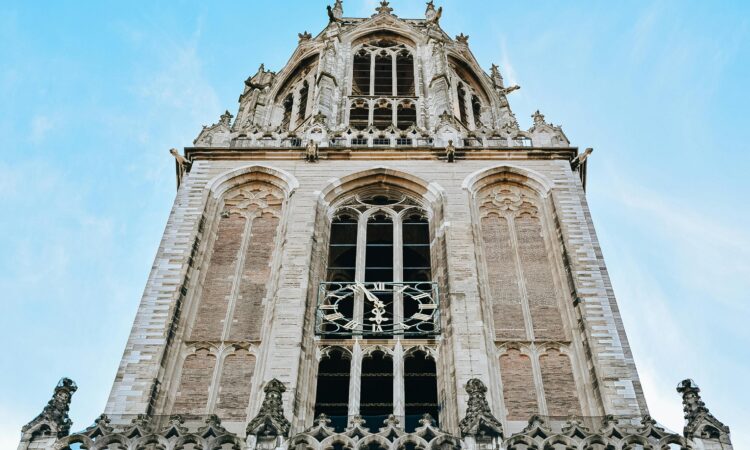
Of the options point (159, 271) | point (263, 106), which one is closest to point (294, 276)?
point (159, 271)

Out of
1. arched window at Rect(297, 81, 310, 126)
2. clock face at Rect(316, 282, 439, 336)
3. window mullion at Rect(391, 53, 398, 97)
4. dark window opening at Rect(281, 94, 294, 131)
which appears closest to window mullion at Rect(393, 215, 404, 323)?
clock face at Rect(316, 282, 439, 336)

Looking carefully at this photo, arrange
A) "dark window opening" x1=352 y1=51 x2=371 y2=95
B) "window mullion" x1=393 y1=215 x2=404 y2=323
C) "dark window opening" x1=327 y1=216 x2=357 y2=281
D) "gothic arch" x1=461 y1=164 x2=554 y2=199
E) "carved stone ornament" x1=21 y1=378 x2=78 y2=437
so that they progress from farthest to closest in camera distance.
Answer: "dark window opening" x1=352 y1=51 x2=371 y2=95 → "gothic arch" x1=461 y1=164 x2=554 y2=199 → "dark window opening" x1=327 y1=216 x2=357 y2=281 → "window mullion" x1=393 y1=215 x2=404 y2=323 → "carved stone ornament" x1=21 y1=378 x2=78 y2=437

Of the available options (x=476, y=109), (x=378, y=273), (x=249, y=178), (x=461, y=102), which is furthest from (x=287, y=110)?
(x=378, y=273)

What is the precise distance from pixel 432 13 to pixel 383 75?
17.3 ft

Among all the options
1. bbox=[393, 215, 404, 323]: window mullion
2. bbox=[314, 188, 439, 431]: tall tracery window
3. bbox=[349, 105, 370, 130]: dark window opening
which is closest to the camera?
bbox=[314, 188, 439, 431]: tall tracery window

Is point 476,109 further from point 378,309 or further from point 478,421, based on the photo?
point 478,421

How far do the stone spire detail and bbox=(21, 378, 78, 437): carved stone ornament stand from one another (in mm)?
8714

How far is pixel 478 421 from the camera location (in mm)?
15453

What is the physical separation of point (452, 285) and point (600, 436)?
536 centimetres

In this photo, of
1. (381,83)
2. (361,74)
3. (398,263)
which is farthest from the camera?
(361,74)

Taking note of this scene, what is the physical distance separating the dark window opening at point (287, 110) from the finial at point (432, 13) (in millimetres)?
5878

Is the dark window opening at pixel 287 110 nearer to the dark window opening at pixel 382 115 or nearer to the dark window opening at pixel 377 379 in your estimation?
the dark window opening at pixel 382 115

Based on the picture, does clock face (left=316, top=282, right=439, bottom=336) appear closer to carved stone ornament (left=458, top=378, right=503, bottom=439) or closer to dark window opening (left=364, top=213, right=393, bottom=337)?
dark window opening (left=364, top=213, right=393, bottom=337)

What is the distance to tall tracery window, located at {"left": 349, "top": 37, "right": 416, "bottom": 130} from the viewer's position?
100ft
